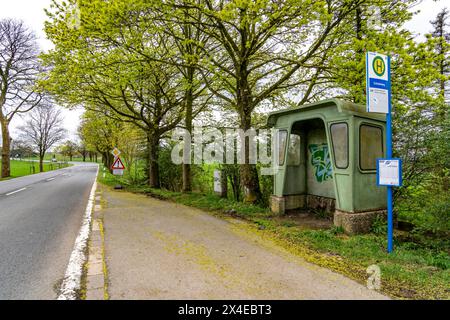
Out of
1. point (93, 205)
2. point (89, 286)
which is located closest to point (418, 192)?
point (89, 286)

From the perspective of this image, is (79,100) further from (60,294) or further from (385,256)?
(385,256)

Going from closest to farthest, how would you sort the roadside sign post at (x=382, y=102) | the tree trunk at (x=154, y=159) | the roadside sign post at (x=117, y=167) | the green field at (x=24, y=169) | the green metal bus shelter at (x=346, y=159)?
the roadside sign post at (x=382, y=102)
the green metal bus shelter at (x=346, y=159)
the roadside sign post at (x=117, y=167)
the tree trunk at (x=154, y=159)
the green field at (x=24, y=169)

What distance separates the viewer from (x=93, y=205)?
28.3 ft

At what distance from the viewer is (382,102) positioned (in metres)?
4.19

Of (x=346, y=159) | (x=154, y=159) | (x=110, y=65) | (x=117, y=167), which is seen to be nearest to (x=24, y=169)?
(x=117, y=167)

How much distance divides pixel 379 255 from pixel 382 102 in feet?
7.92

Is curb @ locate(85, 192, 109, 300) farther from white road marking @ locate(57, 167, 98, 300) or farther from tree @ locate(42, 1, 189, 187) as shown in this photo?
tree @ locate(42, 1, 189, 187)

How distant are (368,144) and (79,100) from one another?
38.4 ft

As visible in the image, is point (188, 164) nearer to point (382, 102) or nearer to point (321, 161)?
point (321, 161)

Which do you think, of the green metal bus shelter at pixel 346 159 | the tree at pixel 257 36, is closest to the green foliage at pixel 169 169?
the tree at pixel 257 36

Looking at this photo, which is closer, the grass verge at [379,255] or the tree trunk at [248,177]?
the grass verge at [379,255]

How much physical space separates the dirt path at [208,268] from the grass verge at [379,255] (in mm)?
319

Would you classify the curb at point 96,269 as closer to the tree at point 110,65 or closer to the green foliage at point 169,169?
the tree at point 110,65

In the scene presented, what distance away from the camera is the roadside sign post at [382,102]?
4052mm
